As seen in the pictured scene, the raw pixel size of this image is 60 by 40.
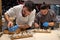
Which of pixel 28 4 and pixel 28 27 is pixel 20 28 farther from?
pixel 28 4

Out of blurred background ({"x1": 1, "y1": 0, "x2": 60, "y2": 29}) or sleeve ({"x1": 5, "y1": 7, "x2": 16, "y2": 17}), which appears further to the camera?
blurred background ({"x1": 1, "y1": 0, "x2": 60, "y2": 29})

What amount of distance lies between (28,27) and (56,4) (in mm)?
1538

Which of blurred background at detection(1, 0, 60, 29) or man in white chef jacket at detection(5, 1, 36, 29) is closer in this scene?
man in white chef jacket at detection(5, 1, 36, 29)

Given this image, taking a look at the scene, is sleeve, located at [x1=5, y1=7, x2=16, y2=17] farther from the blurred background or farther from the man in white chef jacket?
the blurred background

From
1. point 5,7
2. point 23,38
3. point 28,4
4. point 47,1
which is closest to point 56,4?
point 47,1

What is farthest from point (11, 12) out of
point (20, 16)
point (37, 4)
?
point (37, 4)

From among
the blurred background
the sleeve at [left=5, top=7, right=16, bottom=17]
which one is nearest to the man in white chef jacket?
the sleeve at [left=5, top=7, right=16, bottom=17]

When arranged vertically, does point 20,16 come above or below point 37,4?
below

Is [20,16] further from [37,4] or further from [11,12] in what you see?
[37,4]

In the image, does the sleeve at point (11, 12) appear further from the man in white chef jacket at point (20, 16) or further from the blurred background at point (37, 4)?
Answer: the blurred background at point (37, 4)

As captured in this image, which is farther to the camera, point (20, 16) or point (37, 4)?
point (37, 4)

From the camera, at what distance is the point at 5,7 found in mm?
3291

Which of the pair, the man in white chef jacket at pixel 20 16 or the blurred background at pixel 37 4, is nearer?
the man in white chef jacket at pixel 20 16

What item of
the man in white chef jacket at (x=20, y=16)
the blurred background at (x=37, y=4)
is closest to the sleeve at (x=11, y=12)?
the man in white chef jacket at (x=20, y=16)
